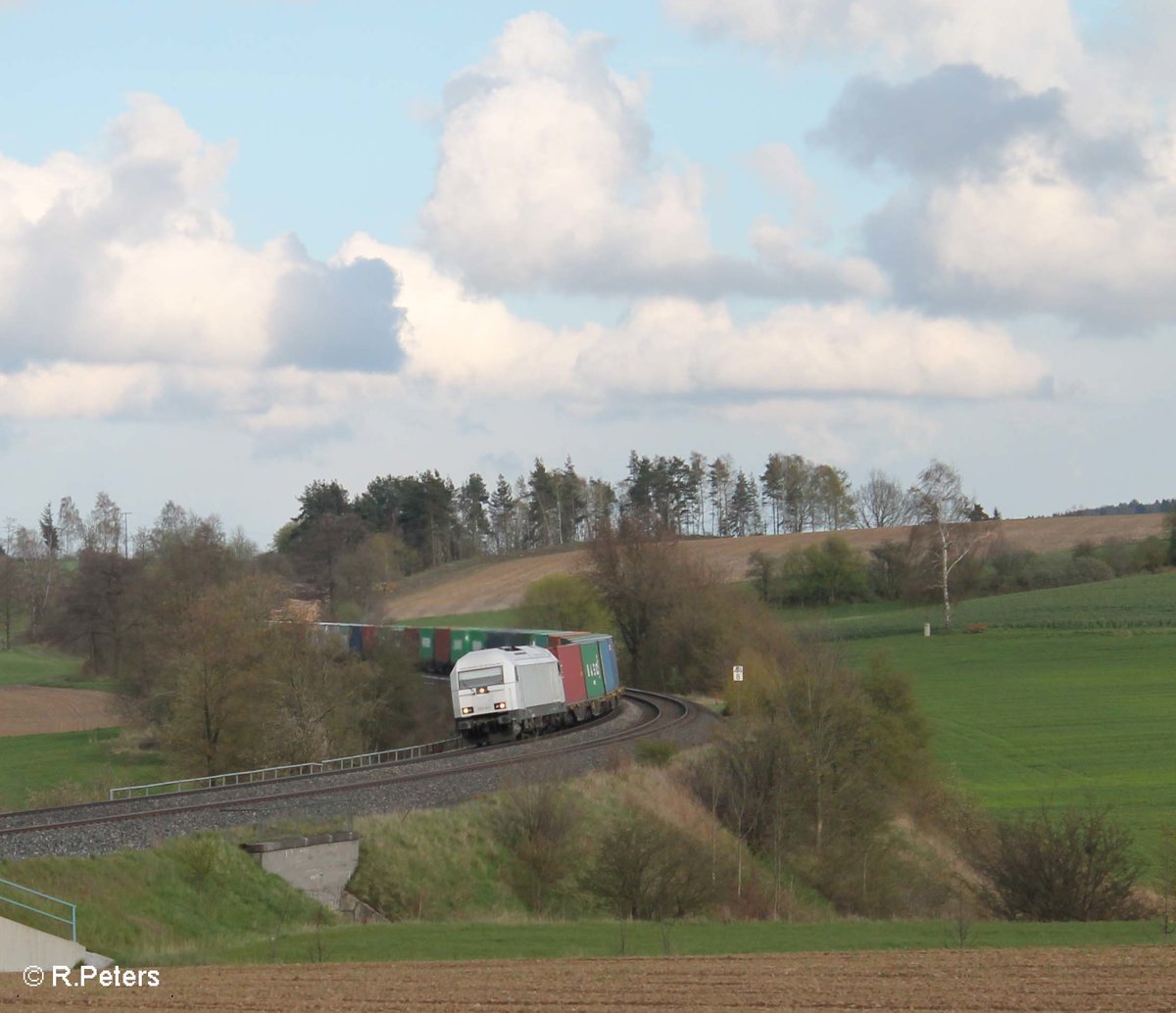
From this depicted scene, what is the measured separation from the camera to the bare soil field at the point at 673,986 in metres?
15.1

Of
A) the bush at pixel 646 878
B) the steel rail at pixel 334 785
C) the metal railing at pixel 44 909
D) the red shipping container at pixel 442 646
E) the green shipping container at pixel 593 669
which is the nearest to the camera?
the metal railing at pixel 44 909

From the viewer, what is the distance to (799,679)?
43.4m

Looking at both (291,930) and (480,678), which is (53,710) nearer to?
(480,678)

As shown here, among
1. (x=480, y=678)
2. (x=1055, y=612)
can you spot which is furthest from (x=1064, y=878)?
(x=1055, y=612)

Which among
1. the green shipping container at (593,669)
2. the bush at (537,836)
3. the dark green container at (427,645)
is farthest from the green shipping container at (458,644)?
the bush at (537,836)

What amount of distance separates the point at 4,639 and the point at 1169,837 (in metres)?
119

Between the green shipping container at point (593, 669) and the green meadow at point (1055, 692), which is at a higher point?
the green shipping container at point (593, 669)

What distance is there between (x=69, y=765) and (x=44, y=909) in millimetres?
41526

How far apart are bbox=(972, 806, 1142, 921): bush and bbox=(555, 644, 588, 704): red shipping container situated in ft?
71.2

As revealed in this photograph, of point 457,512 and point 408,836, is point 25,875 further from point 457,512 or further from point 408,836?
point 457,512

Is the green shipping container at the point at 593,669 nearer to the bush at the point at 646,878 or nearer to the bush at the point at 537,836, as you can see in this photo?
the bush at the point at 537,836

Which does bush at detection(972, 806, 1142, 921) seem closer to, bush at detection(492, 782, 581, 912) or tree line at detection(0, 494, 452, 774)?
bush at detection(492, 782, 581, 912)

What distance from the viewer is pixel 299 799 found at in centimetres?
2841

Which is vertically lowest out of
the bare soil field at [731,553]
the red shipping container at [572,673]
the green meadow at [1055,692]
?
the green meadow at [1055,692]
